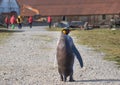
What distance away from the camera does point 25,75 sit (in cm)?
1449

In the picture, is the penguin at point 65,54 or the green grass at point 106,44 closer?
the penguin at point 65,54

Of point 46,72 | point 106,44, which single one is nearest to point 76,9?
point 106,44

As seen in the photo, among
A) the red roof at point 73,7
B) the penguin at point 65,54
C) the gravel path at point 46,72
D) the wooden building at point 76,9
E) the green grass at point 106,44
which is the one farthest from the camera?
the red roof at point 73,7

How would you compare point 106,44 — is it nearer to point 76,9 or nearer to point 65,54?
point 65,54

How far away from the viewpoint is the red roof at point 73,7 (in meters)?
84.5

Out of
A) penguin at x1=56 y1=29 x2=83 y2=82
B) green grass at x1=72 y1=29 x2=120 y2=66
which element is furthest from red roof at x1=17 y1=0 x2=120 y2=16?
penguin at x1=56 y1=29 x2=83 y2=82

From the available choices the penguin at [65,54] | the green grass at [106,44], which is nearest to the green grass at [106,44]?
the green grass at [106,44]

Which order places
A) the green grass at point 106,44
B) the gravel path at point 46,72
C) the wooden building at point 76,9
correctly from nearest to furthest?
the gravel path at point 46,72, the green grass at point 106,44, the wooden building at point 76,9

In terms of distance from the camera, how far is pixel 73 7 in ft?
287

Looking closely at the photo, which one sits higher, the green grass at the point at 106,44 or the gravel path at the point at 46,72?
the gravel path at the point at 46,72

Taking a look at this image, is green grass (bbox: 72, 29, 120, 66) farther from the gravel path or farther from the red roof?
the red roof

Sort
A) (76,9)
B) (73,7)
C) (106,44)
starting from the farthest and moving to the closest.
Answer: (73,7), (76,9), (106,44)

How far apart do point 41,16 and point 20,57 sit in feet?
218

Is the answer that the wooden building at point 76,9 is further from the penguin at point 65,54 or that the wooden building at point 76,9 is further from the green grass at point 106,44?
the penguin at point 65,54
